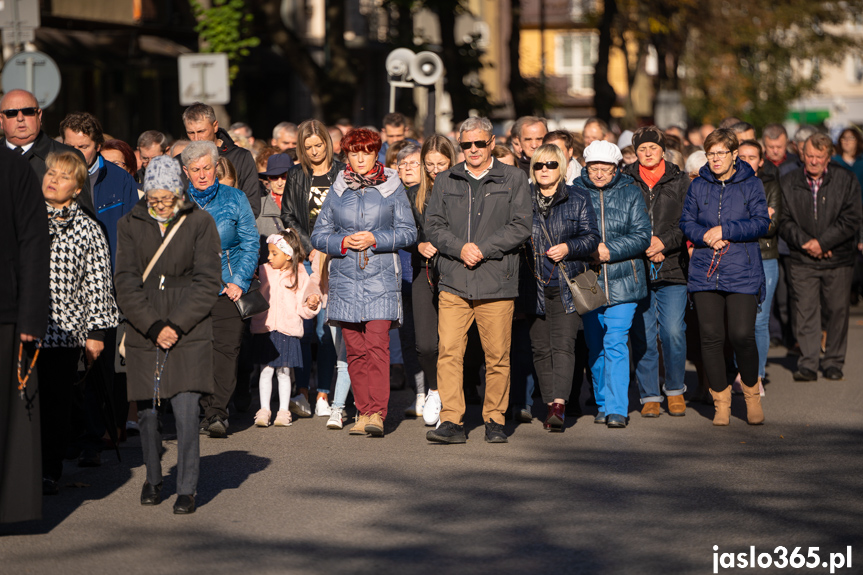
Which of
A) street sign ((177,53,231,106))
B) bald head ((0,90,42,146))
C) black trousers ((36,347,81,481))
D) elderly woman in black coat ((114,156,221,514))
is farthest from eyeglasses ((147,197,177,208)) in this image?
Answer: street sign ((177,53,231,106))

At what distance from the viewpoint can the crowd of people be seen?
7.23 meters

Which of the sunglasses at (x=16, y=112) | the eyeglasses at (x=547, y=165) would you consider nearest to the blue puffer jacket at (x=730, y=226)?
the eyeglasses at (x=547, y=165)

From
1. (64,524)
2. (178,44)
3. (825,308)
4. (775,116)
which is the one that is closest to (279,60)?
(178,44)

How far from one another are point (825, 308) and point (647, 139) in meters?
3.37

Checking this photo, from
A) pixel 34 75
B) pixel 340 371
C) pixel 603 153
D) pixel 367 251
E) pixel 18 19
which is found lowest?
pixel 340 371

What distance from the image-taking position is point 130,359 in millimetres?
7266

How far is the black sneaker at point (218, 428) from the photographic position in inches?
375

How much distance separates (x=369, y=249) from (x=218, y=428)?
1.67 meters

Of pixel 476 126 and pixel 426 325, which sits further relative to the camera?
pixel 426 325

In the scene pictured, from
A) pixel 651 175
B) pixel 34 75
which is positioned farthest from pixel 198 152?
pixel 34 75

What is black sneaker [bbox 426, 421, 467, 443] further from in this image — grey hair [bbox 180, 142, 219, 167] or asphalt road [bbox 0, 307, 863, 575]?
grey hair [bbox 180, 142, 219, 167]

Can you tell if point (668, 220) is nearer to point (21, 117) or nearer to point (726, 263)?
point (726, 263)

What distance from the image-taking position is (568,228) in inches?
377

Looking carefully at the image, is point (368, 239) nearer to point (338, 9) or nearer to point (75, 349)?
→ point (75, 349)
